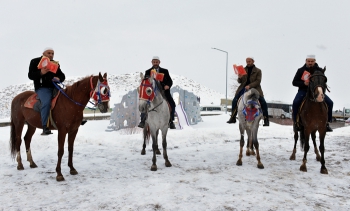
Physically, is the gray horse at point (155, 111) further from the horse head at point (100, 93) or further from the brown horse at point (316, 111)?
the brown horse at point (316, 111)

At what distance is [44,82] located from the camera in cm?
705

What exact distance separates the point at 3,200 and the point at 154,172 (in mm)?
3371

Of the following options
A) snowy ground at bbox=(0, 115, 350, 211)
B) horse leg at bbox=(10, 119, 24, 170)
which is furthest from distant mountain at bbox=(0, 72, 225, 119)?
horse leg at bbox=(10, 119, 24, 170)

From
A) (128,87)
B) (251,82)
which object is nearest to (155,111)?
(251,82)

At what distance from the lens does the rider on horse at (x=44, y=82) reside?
6.61 metres

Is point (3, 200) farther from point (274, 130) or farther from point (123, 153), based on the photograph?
point (274, 130)

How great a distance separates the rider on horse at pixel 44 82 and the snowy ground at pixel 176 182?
5.15 ft

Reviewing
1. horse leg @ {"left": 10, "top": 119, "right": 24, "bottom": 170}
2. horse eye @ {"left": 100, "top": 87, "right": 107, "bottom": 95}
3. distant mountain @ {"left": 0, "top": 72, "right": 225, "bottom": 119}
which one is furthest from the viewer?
distant mountain @ {"left": 0, "top": 72, "right": 225, "bottom": 119}

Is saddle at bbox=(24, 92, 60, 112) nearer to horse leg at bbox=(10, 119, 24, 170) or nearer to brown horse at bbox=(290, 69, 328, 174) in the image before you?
horse leg at bbox=(10, 119, 24, 170)

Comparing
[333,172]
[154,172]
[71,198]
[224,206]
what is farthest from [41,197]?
[333,172]

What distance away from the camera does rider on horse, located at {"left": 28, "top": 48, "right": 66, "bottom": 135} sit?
6.61 meters

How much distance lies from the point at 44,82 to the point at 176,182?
13.9 ft

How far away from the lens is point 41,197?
5258 mm

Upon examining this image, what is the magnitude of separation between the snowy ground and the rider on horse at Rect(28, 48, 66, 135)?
1.57m
